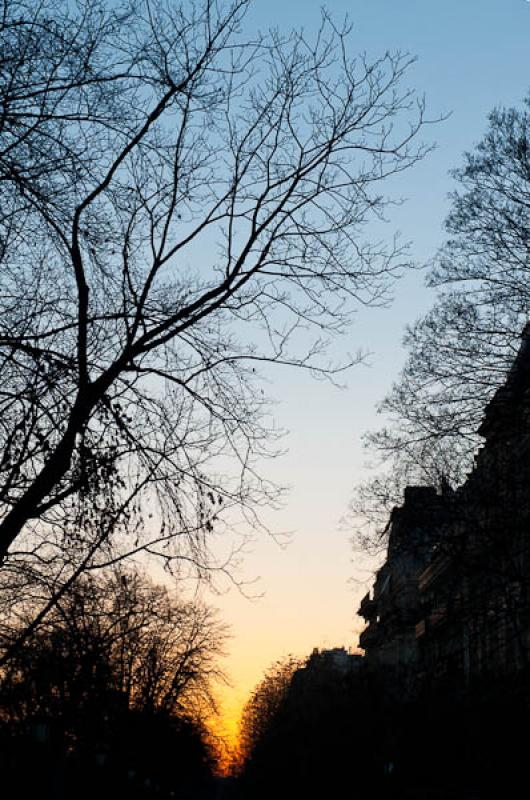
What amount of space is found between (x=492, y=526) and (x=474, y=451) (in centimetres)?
126

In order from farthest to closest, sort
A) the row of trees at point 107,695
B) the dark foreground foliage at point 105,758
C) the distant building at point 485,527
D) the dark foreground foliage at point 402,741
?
the dark foreground foliage at point 105,758, the dark foreground foliage at point 402,741, the distant building at point 485,527, the row of trees at point 107,695

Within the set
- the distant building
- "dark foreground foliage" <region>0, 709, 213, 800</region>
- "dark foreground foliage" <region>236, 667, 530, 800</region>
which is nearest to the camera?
the distant building

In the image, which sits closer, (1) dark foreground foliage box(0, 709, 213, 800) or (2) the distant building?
(2) the distant building

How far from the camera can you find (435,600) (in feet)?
68.7

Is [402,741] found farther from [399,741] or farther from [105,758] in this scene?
[105,758]

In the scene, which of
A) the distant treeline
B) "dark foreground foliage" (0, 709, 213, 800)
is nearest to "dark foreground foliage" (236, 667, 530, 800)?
the distant treeline

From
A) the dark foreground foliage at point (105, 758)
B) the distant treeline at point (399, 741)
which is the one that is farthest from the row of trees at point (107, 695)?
the distant treeline at point (399, 741)

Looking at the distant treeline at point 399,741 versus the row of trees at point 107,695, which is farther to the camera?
the distant treeline at point 399,741

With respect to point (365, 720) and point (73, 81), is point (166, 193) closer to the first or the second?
point (73, 81)

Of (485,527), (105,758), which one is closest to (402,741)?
(105,758)

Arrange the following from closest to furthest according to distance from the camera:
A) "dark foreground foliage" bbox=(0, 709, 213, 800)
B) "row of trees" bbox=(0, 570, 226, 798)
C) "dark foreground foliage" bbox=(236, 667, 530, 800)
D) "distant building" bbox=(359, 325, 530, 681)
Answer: "row of trees" bbox=(0, 570, 226, 798), "distant building" bbox=(359, 325, 530, 681), "dark foreground foliage" bbox=(236, 667, 530, 800), "dark foreground foliage" bbox=(0, 709, 213, 800)

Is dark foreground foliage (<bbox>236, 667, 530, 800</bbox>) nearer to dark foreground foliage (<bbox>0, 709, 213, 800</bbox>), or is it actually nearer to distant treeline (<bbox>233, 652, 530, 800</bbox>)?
distant treeline (<bbox>233, 652, 530, 800</bbox>)

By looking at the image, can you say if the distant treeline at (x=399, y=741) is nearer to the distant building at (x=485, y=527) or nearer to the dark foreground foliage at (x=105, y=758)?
the distant building at (x=485, y=527)

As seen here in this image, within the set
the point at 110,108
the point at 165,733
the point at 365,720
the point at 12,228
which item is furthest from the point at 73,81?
the point at 165,733
